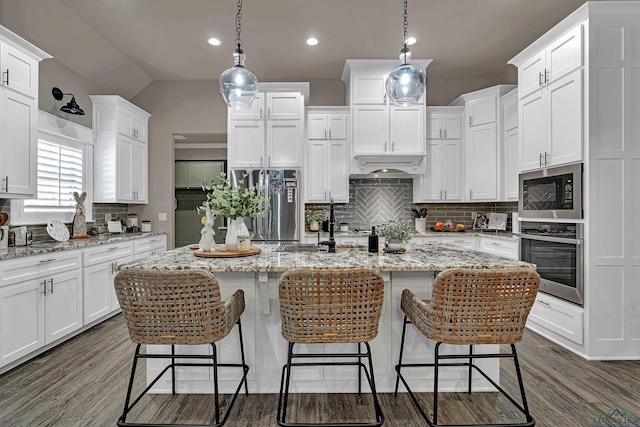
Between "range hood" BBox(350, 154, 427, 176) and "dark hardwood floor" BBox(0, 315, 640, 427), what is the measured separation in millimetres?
2678

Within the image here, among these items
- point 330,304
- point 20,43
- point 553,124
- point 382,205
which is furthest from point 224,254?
point 382,205

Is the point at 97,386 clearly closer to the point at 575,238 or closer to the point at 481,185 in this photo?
the point at 575,238

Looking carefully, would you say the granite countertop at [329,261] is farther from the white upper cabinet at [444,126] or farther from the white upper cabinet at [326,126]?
the white upper cabinet at [444,126]

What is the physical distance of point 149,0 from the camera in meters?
3.29

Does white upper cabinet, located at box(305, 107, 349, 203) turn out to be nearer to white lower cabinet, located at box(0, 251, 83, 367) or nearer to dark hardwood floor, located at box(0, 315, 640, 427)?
white lower cabinet, located at box(0, 251, 83, 367)

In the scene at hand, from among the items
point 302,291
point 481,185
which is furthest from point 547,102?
point 302,291

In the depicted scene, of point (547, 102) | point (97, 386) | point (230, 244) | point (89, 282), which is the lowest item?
point (97, 386)

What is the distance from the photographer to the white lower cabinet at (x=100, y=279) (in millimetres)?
3445

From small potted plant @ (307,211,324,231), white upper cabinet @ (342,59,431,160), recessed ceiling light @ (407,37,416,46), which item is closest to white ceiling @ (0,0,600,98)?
recessed ceiling light @ (407,37,416,46)

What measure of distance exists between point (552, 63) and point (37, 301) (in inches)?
188

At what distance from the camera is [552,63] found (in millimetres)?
3166

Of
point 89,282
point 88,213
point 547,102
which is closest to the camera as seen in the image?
point 547,102

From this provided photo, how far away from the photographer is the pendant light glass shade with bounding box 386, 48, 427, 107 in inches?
93.1

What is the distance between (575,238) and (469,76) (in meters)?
3.17
